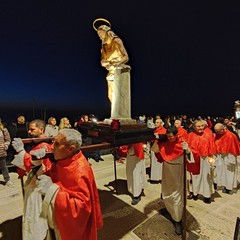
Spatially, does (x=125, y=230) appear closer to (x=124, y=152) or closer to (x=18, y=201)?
(x=124, y=152)

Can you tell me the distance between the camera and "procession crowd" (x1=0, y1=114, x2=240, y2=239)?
2049mm

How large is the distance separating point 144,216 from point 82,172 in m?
2.93

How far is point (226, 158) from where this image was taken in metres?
5.78

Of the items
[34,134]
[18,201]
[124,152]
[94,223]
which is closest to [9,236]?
[18,201]

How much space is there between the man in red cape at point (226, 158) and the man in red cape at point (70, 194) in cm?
469

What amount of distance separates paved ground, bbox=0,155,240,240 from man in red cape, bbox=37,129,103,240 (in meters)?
1.85

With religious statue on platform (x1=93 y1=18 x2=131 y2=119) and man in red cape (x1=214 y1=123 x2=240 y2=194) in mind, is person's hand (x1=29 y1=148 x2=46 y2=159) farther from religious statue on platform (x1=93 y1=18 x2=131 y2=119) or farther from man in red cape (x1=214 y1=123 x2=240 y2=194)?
man in red cape (x1=214 y1=123 x2=240 y2=194)

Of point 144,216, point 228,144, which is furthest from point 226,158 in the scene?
point 144,216

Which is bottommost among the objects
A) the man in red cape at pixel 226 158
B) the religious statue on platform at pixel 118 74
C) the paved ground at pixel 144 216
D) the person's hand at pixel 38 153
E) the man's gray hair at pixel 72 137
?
the paved ground at pixel 144 216

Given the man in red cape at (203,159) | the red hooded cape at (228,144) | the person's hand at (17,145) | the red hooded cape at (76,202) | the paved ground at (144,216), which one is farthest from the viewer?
the red hooded cape at (228,144)

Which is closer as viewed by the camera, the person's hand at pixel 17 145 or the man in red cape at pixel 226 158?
the person's hand at pixel 17 145

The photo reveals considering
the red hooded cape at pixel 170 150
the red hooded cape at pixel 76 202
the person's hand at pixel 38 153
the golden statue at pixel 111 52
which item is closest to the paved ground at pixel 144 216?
the red hooded cape at pixel 170 150

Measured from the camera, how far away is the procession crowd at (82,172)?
6.72 feet

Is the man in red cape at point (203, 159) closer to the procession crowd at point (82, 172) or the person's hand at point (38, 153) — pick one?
the procession crowd at point (82, 172)
